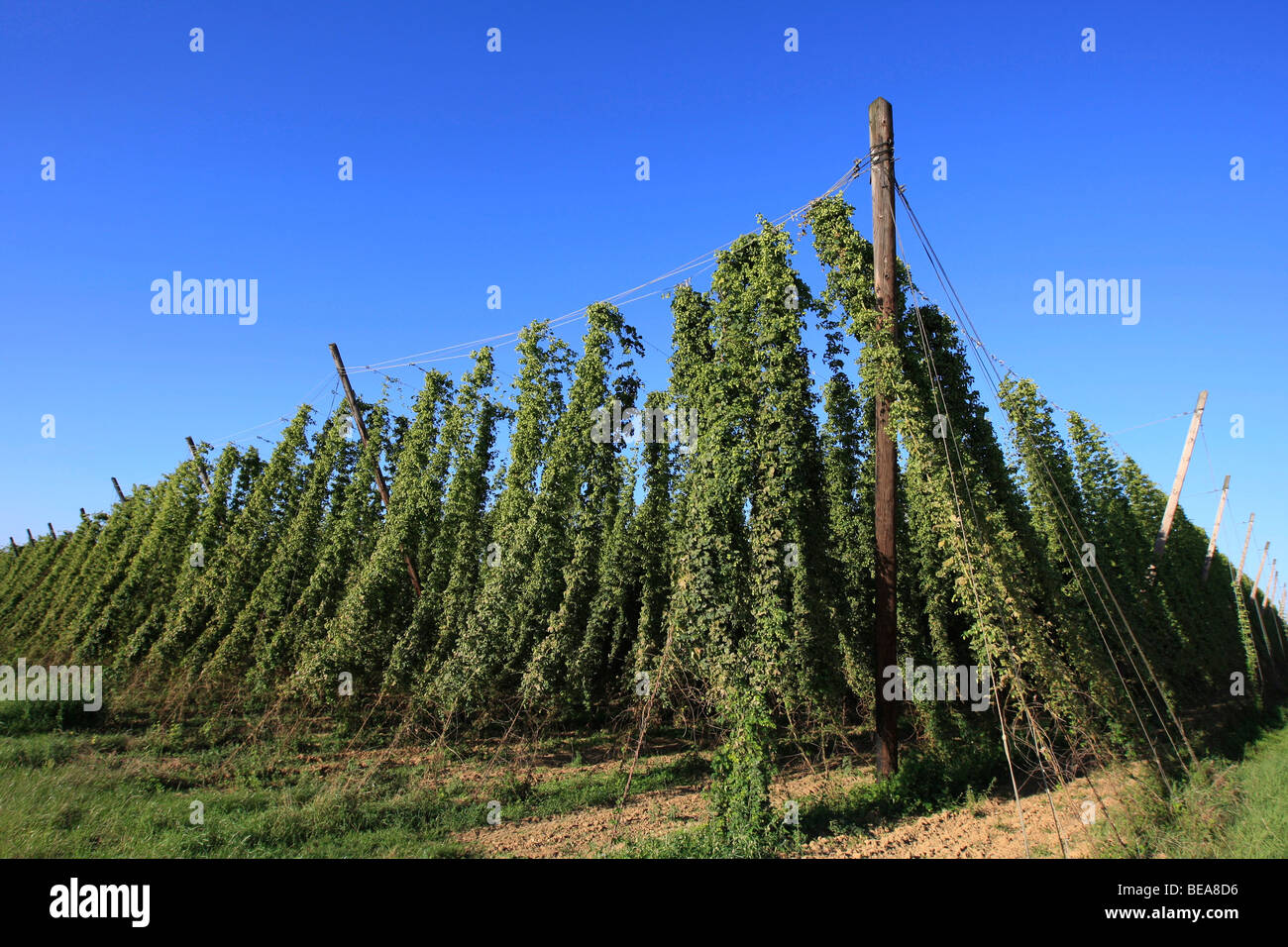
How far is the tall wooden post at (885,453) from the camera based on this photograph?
9641mm

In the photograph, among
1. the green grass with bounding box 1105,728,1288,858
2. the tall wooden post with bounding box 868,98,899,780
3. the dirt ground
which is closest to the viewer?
the green grass with bounding box 1105,728,1288,858

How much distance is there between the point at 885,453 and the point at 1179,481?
14462 millimetres

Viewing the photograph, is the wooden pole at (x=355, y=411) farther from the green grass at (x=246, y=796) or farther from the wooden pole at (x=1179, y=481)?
the wooden pole at (x=1179, y=481)

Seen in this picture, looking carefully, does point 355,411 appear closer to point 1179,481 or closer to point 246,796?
point 246,796

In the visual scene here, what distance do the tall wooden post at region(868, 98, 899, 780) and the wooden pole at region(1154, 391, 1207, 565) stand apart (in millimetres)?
13182

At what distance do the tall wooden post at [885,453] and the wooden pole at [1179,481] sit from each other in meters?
13.2

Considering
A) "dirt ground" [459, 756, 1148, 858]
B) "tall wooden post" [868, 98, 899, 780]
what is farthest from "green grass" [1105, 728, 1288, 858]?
"tall wooden post" [868, 98, 899, 780]

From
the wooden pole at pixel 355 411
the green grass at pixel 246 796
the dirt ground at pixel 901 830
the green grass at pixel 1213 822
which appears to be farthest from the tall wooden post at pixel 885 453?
the wooden pole at pixel 355 411

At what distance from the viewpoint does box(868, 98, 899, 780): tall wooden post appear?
9641 mm

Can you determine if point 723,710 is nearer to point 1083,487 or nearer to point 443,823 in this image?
point 443,823

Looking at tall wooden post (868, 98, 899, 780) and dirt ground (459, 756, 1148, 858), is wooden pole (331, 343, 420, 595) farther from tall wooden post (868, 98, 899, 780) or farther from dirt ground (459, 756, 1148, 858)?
tall wooden post (868, 98, 899, 780)

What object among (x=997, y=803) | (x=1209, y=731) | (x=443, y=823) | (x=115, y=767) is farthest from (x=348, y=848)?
(x=1209, y=731)

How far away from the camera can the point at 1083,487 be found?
18953mm
